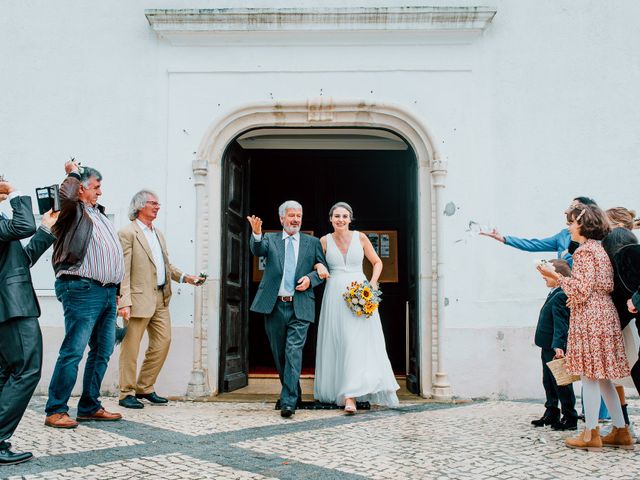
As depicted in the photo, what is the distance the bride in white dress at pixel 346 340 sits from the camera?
6152mm

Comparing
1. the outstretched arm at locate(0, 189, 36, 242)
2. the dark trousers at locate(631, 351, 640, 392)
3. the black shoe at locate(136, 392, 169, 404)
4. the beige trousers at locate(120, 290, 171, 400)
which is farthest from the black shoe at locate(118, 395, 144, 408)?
the dark trousers at locate(631, 351, 640, 392)

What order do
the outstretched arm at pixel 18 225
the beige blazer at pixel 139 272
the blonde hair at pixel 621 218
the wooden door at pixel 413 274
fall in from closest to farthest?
1. the outstretched arm at pixel 18 225
2. the blonde hair at pixel 621 218
3. the beige blazer at pixel 139 272
4. the wooden door at pixel 413 274

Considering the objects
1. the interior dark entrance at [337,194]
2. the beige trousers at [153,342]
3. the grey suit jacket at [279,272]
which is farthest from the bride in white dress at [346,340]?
the interior dark entrance at [337,194]

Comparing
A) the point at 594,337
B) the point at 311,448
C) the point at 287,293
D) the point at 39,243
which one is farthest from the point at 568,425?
the point at 39,243

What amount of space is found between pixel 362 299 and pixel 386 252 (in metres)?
3.58

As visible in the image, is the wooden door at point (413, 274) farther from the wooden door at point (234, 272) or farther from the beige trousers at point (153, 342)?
the beige trousers at point (153, 342)

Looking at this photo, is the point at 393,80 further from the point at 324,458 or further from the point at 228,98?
the point at 324,458

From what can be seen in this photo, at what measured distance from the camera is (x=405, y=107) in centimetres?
718

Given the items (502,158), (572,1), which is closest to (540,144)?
(502,158)

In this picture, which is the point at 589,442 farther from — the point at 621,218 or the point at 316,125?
the point at 316,125

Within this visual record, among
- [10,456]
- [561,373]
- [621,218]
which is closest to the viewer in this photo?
[10,456]

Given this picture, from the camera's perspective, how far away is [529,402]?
21.7 ft

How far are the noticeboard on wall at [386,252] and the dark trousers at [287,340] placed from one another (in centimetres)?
368

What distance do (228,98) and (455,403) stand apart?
4.18m
